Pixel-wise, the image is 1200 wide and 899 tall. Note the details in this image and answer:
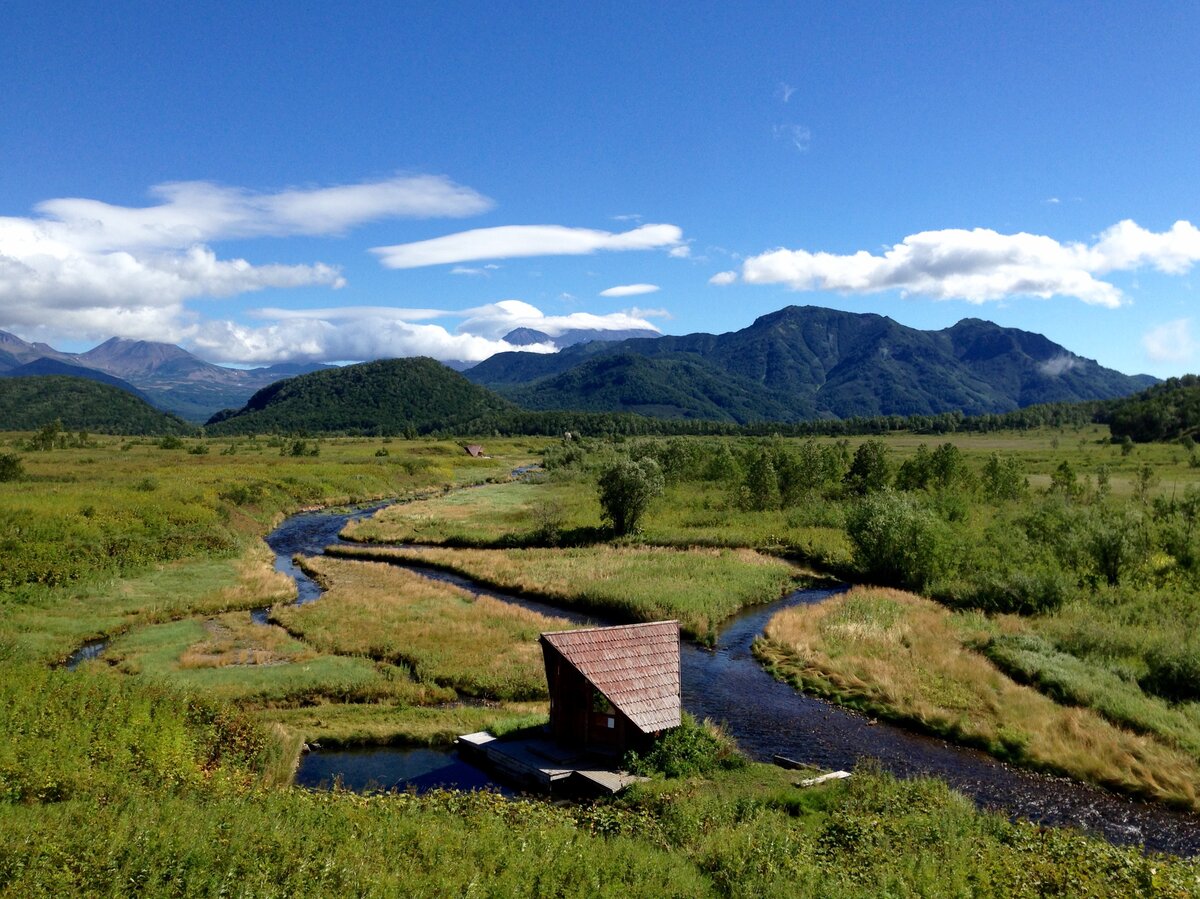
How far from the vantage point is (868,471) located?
94000 mm

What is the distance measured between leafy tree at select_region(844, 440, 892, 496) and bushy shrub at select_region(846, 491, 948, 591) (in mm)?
31555

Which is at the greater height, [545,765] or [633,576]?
[633,576]

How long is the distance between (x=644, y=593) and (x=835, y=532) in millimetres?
32985

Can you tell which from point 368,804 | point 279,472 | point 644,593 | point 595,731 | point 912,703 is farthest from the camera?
point 279,472

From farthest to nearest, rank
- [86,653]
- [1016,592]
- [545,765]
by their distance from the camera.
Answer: [1016,592] → [86,653] → [545,765]

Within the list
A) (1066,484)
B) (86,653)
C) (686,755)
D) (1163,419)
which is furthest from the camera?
(1163,419)

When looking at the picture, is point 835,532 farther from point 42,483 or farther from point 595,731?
point 42,483

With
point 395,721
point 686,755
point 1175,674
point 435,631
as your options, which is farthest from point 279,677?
point 1175,674

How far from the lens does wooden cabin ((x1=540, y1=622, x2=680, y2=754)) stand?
85.0 ft

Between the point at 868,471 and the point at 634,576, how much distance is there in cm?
5210

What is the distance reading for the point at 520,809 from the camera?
21359mm

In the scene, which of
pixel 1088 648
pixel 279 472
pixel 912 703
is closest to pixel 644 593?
pixel 912 703

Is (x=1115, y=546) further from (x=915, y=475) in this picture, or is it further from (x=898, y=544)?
(x=915, y=475)

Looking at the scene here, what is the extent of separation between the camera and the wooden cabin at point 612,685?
25.9 m
